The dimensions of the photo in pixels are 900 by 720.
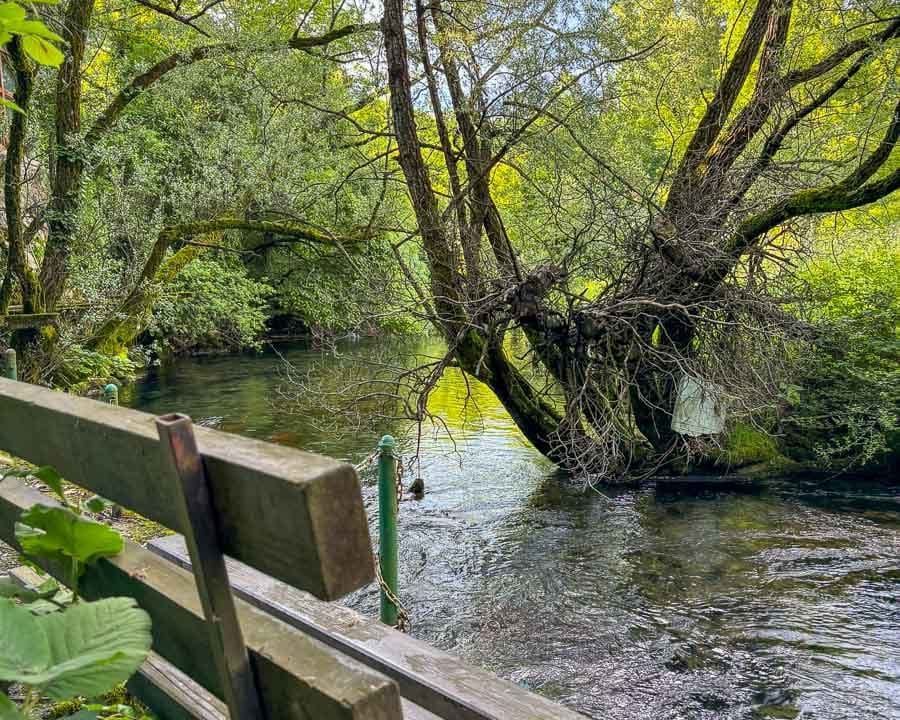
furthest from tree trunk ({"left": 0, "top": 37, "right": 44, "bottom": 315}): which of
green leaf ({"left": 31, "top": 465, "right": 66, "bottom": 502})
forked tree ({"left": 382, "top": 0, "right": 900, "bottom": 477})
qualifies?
green leaf ({"left": 31, "top": 465, "right": 66, "bottom": 502})

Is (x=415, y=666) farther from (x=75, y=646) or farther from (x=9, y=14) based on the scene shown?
(x=9, y=14)

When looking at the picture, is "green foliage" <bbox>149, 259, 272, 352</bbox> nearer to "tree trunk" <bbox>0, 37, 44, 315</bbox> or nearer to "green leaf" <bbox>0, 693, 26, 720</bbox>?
"tree trunk" <bbox>0, 37, 44, 315</bbox>

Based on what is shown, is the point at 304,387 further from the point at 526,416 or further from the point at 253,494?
the point at 253,494

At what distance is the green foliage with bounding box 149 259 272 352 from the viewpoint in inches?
497

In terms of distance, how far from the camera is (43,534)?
4.47 feet

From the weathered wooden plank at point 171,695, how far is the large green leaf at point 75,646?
0.56 meters

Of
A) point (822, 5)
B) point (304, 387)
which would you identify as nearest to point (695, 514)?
point (304, 387)

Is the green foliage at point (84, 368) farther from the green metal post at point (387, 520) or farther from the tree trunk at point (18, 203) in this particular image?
the green metal post at point (387, 520)

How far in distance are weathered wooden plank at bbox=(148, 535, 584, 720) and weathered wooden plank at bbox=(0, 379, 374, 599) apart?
0.55m

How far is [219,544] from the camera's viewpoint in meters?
1.00

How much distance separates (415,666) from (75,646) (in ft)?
4.45

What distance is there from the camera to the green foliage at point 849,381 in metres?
7.09

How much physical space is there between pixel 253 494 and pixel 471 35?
650 centimetres

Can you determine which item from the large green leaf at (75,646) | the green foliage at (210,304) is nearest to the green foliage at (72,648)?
the large green leaf at (75,646)
